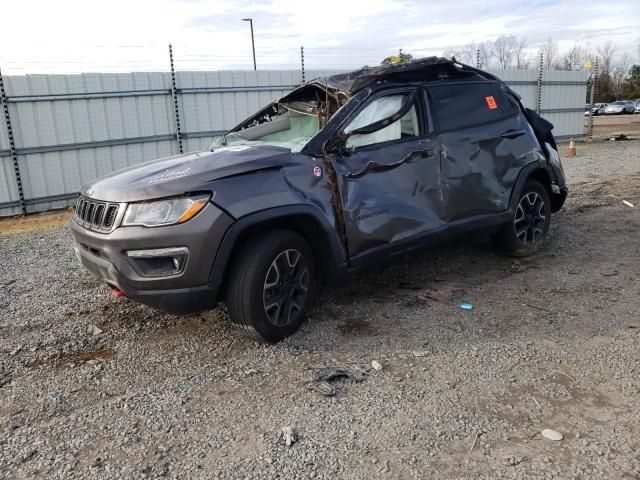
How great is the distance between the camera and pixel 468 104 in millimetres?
5031

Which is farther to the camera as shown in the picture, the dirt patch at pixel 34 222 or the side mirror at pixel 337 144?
the dirt patch at pixel 34 222

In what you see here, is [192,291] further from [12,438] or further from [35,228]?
[35,228]

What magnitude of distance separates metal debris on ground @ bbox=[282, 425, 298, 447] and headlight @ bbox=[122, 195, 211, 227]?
1.34m

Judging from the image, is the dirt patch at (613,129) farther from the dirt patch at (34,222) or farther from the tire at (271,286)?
the tire at (271,286)

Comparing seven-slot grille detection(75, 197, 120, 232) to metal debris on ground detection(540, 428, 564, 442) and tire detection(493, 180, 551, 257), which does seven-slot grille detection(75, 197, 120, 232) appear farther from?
tire detection(493, 180, 551, 257)

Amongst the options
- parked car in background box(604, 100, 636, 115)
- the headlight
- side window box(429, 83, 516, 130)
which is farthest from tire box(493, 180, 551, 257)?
parked car in background box(604, 100, 636, 115)

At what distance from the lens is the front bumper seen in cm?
333

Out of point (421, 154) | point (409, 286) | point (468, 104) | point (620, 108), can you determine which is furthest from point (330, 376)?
point (620, 108)

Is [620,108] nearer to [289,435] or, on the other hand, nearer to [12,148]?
[12,148]

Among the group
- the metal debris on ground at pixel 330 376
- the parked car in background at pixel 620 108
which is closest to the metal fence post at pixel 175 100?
the metal debris on ground at pixel 330 376

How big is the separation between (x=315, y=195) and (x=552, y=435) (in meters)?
2.04

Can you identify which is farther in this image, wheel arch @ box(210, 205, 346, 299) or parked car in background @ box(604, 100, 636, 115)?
parked car in background @ box(604, 100, 636, 115)

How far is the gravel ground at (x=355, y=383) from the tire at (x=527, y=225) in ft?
0.80

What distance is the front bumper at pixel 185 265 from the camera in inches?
131
